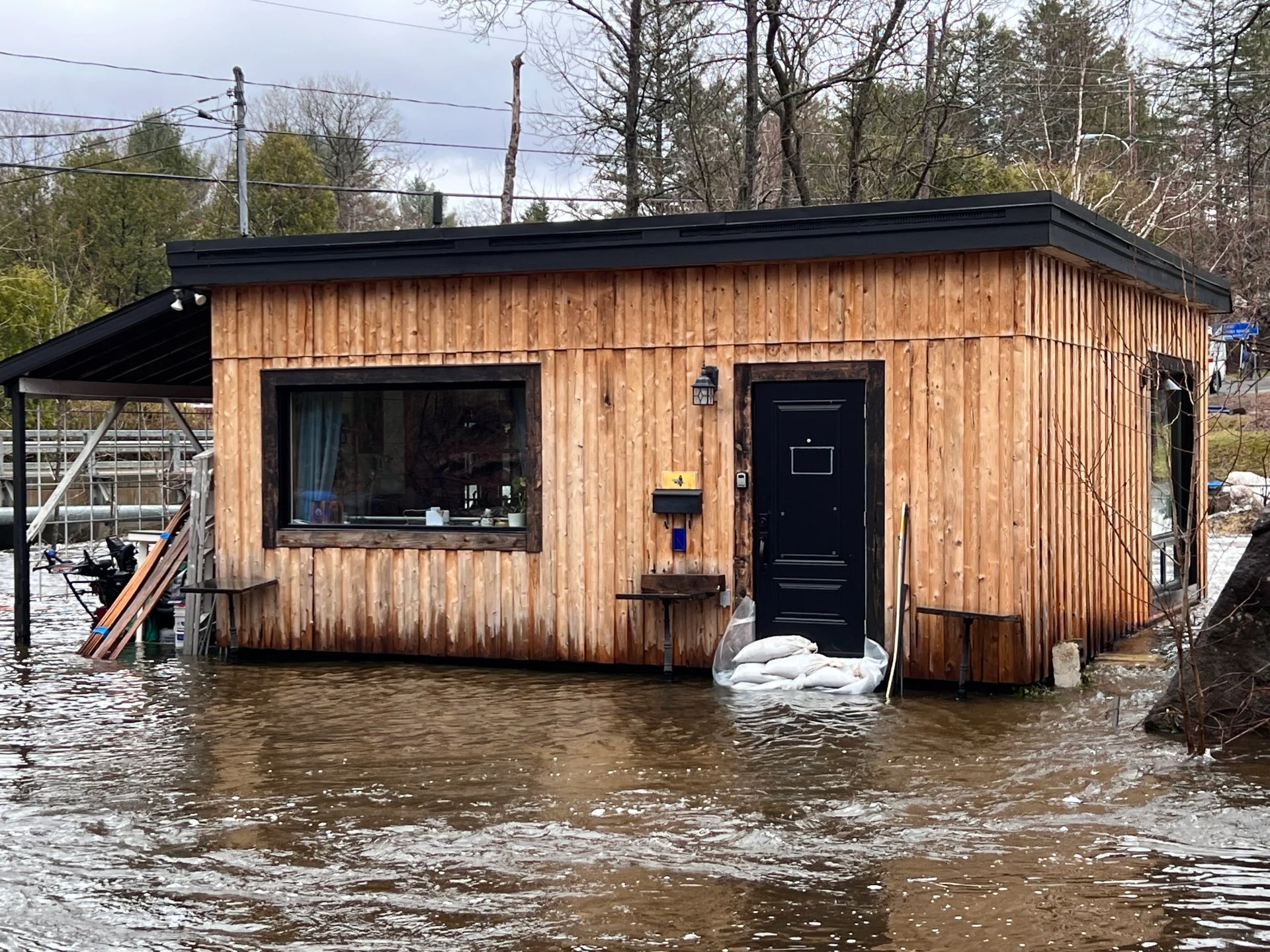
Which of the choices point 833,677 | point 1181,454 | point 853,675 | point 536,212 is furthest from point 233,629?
point 536,212

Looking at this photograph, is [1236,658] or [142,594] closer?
[1236,658]

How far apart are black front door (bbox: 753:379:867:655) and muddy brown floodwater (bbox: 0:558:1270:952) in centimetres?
81

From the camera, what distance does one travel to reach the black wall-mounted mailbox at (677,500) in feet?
37.1

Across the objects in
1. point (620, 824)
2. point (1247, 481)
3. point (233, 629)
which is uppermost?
point (1247, 481)

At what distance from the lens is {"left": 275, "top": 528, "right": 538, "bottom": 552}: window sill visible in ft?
39.3

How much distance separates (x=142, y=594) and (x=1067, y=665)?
786 centimetres

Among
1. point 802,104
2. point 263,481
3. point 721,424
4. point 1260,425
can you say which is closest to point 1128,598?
point 721,424

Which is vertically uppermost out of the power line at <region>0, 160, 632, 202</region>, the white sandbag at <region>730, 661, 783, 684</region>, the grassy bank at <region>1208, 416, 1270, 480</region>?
the power line at <region>0, 160, 632, 202</region>

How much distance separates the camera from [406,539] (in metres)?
12.3

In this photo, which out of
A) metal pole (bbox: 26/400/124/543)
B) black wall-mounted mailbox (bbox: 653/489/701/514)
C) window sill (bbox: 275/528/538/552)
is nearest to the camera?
black wall-mounted mailbox (bbox: 653/489/701/514)

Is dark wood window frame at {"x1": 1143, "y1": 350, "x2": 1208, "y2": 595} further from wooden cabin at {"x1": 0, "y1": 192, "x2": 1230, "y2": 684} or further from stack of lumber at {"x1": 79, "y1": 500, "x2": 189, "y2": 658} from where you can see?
stack of lumber at {"x1": 79, "y1": 500, "x2": 189, "y2": 658}

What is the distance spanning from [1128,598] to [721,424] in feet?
14.7

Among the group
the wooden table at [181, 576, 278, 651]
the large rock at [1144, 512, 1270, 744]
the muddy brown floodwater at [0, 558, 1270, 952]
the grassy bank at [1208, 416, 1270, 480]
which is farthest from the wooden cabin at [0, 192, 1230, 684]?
the grassy bank at [1208, 416, 1270, 480]

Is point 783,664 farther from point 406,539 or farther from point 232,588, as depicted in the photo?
point 232,588
